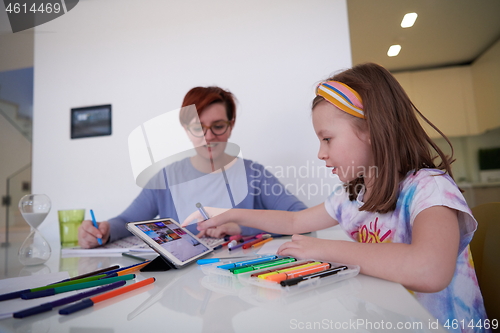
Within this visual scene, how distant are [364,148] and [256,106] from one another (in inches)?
31.7

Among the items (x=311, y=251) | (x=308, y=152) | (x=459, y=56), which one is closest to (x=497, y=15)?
(x=459, y=56)

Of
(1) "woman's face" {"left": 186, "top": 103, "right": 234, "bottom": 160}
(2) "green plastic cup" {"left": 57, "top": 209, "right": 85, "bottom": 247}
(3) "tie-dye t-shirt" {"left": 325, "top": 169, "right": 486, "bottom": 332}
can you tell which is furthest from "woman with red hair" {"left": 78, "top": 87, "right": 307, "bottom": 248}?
(3) "tie-dye t-shirt" {"left": 325, "top": 169, "right": 486, "bottom": 332}

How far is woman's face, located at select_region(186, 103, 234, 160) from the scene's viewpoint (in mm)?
802

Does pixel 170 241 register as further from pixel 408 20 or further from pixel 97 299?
pixel 408 20

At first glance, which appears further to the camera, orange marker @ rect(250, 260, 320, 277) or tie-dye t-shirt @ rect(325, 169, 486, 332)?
tie-dye t-shirt @ rect(325, 169, 486, 332)

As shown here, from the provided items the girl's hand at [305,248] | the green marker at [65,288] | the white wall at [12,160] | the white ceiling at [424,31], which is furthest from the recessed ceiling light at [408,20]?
the white wall at [12,160]

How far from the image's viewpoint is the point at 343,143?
2.40ft

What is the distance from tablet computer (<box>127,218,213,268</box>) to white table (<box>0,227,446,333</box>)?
0.11m

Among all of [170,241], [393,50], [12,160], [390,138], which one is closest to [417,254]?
[390,138]

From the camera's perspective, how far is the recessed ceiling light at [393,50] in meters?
2.19

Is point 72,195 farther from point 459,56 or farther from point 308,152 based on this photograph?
point 459,56

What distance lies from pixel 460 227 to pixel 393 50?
1993 mm

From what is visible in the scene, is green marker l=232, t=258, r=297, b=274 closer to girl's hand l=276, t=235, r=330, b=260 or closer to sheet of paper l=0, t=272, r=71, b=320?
girl's hand l=276, t=235, r=330, b=260

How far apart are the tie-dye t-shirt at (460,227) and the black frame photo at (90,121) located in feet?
4.64
